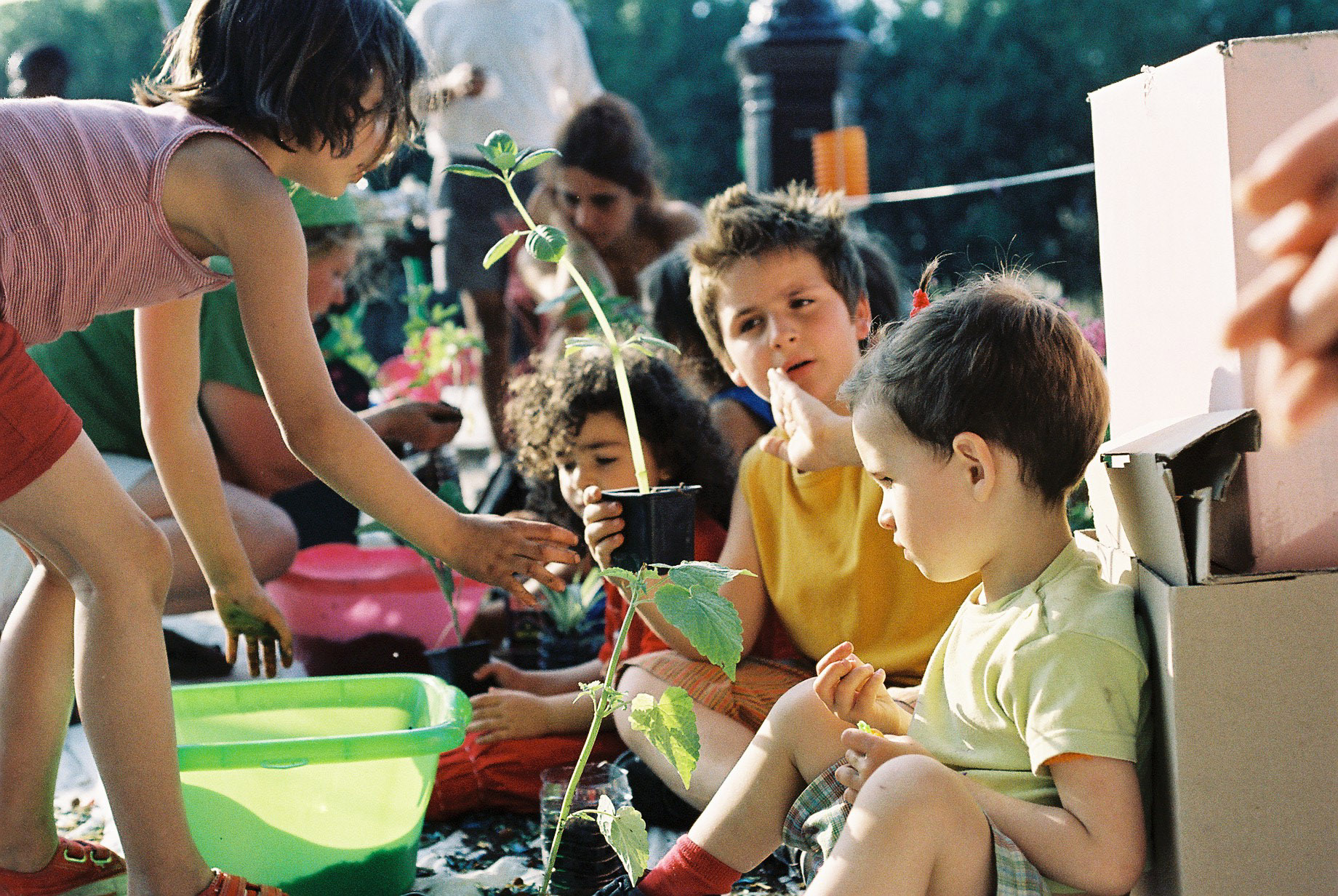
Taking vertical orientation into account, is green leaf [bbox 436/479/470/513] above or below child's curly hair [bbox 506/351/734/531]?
below

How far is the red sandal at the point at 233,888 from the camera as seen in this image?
1.50 metres

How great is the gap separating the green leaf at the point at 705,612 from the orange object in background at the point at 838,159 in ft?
13.7

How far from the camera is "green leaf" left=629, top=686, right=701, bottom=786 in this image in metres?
1.38

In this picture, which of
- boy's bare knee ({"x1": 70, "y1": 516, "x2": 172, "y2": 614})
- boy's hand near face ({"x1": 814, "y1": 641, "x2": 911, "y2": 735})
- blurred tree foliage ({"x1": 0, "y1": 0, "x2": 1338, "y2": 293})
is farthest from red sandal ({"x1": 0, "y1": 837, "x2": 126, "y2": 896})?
blurred tree foliage ({"x1": 0, "y1": 0, "x2": 1338, "y2": 293})

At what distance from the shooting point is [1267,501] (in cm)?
125

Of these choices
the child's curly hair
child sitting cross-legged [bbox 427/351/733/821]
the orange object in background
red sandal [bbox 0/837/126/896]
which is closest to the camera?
red sandal [bbox 0/837/126/896]

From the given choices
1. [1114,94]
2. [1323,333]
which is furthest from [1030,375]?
[1323,333]

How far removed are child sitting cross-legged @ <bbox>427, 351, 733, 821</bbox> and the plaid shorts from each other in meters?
0.74

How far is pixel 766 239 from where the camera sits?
2.16m

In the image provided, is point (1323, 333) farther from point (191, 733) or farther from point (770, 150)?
point (770, 150)

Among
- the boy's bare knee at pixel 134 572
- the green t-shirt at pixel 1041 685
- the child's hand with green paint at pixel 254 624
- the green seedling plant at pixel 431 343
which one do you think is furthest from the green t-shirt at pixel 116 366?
the green t-shirt at pixel 1041 685

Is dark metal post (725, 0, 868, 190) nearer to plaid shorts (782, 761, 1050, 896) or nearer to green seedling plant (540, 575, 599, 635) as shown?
green seedling plant (540, 575, 599, 635)

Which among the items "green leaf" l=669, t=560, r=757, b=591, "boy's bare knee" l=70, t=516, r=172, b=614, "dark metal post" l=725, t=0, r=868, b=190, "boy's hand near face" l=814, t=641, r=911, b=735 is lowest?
"boy's hand near face" l=814, t=641, r=911, b=735

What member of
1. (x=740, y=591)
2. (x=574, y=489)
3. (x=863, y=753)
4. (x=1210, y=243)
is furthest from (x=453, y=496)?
(x=1210, y=243)
